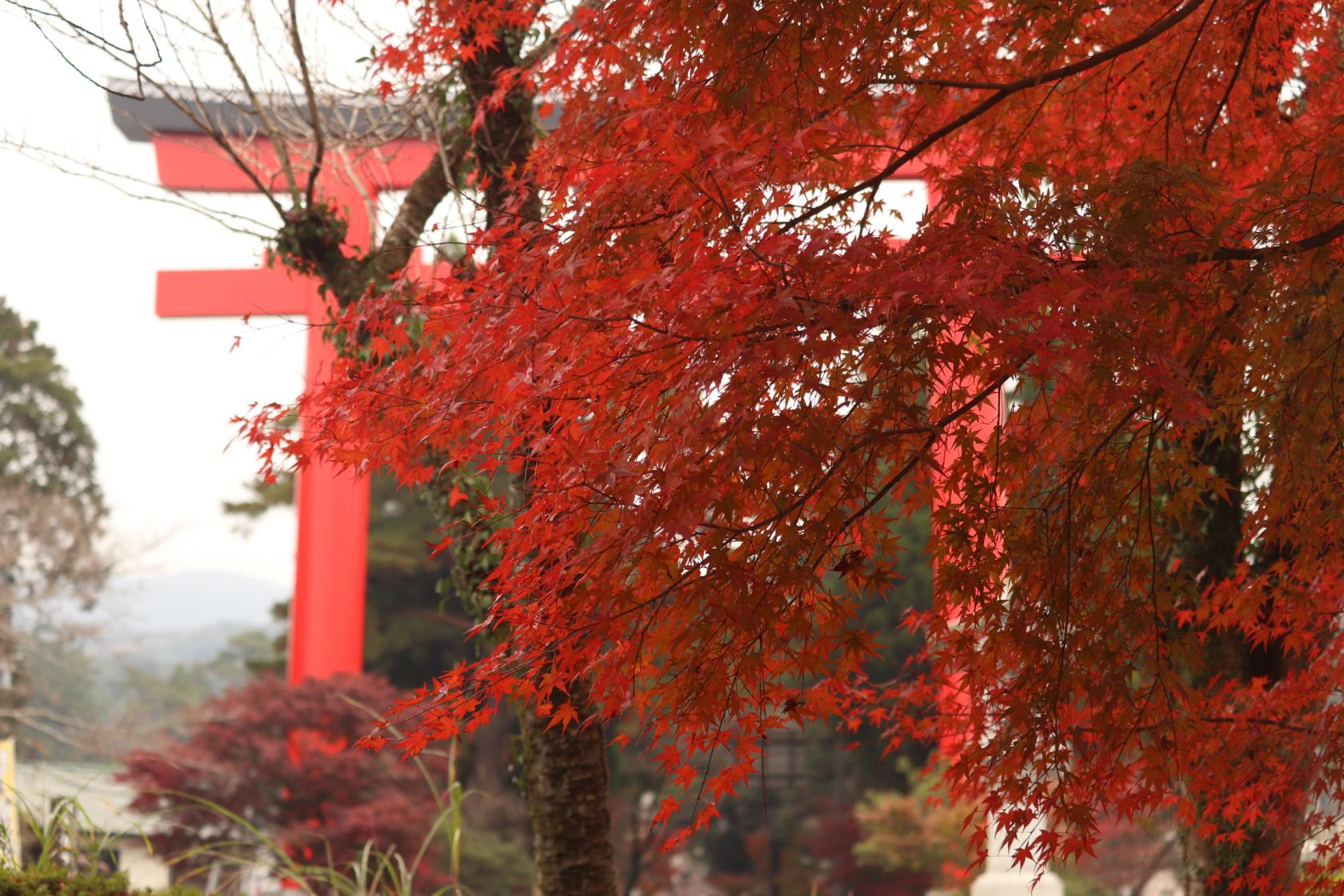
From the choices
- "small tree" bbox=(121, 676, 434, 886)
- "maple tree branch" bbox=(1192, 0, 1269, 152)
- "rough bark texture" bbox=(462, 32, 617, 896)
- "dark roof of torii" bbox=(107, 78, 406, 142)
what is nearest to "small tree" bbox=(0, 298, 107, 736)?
"small tree" bbox=(121, 676, 434, 886)

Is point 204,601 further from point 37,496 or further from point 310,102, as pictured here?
point 310,102

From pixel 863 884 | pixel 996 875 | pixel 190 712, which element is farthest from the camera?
pixel 863 884

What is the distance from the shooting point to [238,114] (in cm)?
675

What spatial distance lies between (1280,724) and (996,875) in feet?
12.0

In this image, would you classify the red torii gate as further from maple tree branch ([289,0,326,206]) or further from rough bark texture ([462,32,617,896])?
rough bark texture ([462,32,617,896])

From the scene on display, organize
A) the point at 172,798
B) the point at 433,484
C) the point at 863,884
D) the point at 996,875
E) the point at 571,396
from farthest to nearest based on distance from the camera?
the point at 863,884
the point at 172,798
the point at 996,875
the point at 433,484
the point at 571,396

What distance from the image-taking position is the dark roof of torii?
14.5 feet

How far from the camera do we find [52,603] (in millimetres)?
12547

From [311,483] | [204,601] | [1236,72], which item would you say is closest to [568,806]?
[1236,72]

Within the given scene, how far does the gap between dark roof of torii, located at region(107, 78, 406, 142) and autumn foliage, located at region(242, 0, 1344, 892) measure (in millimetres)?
1131

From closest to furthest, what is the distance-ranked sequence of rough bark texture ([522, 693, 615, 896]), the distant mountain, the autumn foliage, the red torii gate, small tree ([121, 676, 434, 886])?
1. the autumn foliage
2. rough bark texture ([522, 693, 615, 896])
3. small tree ([121, 676, 434, 886])
4. the red torii gate
5. the distant mountain

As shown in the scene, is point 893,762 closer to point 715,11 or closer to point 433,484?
point 433,484

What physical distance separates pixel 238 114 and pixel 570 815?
4.86 m

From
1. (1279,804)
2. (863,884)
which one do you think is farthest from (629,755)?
(1279,804)
